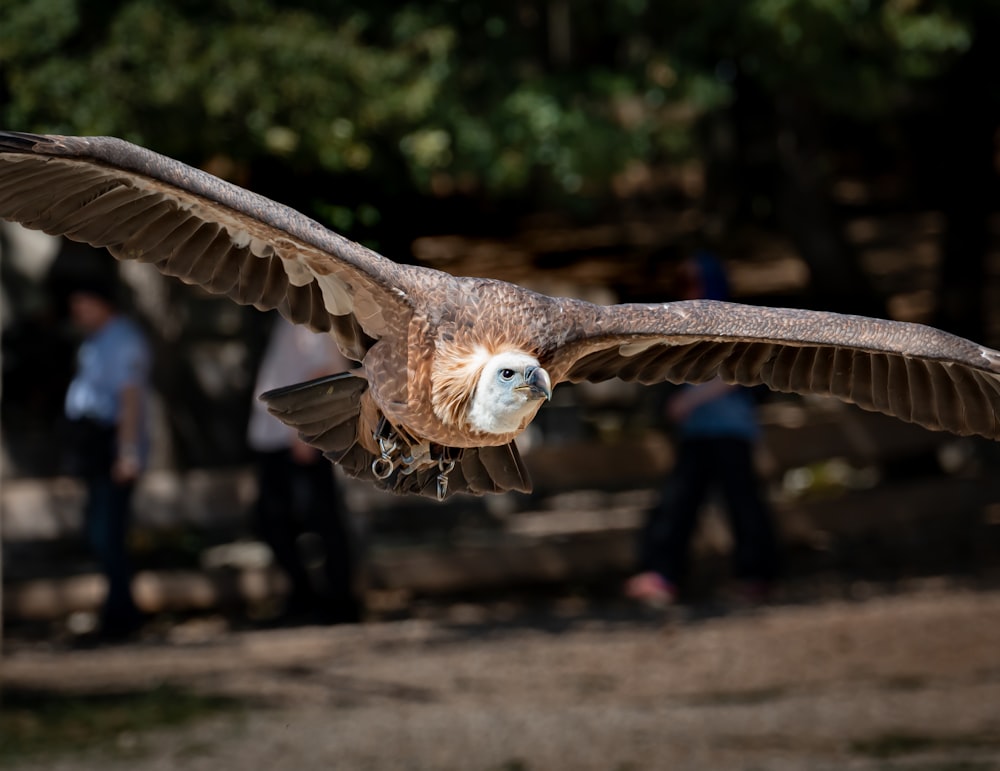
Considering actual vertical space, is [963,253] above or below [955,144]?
below

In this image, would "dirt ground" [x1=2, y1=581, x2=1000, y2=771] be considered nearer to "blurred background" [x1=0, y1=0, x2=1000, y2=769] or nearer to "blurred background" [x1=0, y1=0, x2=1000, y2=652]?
"blurred background" [x1=0, y1=0, x2=1000, y2=769]

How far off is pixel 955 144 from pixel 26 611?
25.4 feet

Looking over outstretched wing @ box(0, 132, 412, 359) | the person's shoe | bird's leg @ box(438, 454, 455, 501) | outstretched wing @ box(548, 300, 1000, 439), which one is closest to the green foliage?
outstretched wing @ box(0, 132, 412, 359)

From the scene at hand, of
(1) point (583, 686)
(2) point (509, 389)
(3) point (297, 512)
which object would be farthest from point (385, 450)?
(3) point (297, 512)

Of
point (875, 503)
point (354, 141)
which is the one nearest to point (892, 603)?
point (875, 503)

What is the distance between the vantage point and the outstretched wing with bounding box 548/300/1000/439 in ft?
17.6

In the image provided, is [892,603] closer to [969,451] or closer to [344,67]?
[969,451]

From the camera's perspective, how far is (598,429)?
13648 mm

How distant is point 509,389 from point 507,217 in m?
7.88

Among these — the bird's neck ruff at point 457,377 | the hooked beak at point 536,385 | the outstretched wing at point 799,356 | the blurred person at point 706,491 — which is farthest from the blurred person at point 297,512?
the hooked beak at point 536,385

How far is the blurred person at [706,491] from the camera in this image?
32.7 ft

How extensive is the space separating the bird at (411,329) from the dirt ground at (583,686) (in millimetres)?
2390

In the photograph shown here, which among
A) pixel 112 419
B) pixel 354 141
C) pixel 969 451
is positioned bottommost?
pixel 969 451

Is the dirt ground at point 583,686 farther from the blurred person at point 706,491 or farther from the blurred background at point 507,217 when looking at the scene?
the blurred background at point 507,217
